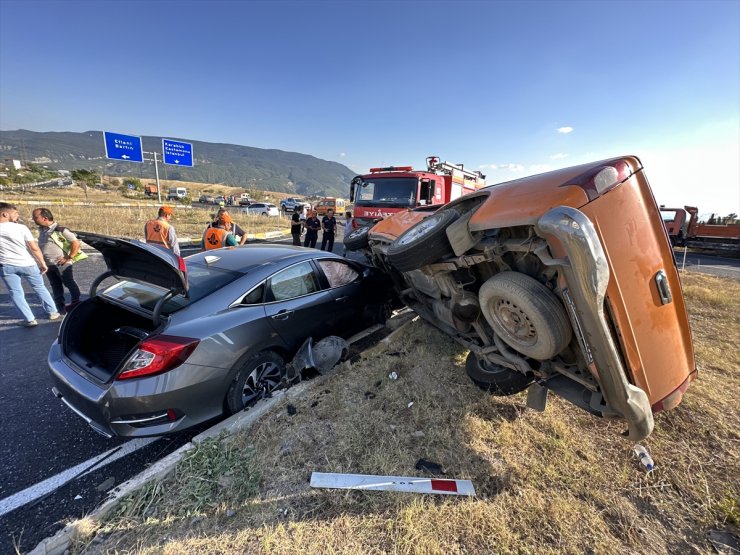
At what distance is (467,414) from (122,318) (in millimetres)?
3211

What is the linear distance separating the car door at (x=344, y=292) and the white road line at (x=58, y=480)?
1.91 meters

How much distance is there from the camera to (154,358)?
7.29ft

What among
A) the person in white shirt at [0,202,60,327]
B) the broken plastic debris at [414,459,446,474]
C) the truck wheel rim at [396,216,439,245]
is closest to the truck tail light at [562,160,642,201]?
the truck wheel rim at [396,216,439,245]

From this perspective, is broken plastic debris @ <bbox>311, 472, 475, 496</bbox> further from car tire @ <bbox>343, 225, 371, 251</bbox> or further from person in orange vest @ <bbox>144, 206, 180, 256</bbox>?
person in orange vest @ <bbox>144, 206, 180, 256</bbox>

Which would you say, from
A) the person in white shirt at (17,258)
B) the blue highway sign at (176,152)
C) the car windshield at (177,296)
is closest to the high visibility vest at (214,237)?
the person in white shirt at (17,258)

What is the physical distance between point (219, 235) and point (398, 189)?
16.5 feet

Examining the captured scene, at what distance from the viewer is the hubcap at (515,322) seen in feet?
7.11

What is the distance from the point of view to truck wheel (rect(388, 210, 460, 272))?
2.59 m

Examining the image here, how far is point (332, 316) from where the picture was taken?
142 inches

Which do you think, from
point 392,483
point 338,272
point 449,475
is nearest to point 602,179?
point 449,475

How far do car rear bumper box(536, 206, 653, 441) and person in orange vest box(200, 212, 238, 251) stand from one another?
5205 mm

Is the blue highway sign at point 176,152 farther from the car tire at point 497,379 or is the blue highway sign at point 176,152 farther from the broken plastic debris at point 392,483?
the broken plastic debris at point 392,483

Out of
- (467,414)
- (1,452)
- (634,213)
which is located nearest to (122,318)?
(1,452)

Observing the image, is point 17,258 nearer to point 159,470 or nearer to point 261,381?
point 261,381
